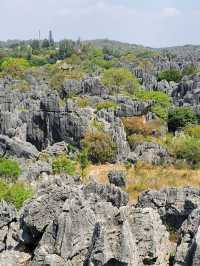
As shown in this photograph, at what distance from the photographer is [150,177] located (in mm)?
32750

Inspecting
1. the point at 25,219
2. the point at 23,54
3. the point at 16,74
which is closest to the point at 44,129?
the point at 25,219

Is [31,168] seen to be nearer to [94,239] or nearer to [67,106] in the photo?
[67,106]

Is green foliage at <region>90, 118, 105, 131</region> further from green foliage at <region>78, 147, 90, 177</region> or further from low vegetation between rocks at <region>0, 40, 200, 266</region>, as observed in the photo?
green foliage at <region>78, 147, 90, 177</region>

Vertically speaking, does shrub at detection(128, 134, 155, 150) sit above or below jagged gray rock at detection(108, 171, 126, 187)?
below

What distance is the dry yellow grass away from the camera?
3031cm

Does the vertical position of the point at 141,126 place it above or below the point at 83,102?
below

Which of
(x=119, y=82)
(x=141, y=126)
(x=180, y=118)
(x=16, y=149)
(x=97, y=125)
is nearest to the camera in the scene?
(x=16, y=149)

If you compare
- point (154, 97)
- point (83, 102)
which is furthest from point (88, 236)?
point (154, 97)

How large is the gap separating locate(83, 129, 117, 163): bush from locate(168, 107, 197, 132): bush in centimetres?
1018

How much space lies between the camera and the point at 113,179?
3072 centimetres

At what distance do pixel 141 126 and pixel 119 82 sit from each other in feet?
96.2

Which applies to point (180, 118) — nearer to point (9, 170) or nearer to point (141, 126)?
point (141, 126)

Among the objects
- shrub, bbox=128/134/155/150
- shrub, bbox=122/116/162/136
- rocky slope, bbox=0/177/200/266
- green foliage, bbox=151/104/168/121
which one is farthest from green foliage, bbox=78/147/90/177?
→ rocky slope, bbox=0/177/200/266

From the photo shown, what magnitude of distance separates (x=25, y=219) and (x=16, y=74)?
74010 mm
